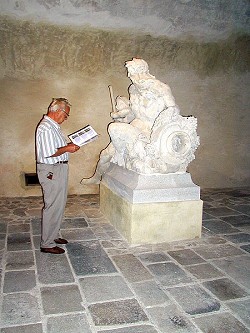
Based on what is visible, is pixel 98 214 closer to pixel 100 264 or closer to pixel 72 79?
pixel 100 264

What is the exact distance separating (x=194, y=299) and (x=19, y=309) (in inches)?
60.5

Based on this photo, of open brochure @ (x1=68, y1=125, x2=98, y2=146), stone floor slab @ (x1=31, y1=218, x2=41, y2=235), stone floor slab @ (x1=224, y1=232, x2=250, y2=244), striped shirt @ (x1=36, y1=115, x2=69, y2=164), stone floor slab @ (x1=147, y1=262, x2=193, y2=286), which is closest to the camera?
stone floor slab @ (x1=147, y1=262, x2=193, y2=286)

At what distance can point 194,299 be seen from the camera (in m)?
2.74

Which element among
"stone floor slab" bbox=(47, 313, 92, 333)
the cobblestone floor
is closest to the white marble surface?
the cobblestone floor

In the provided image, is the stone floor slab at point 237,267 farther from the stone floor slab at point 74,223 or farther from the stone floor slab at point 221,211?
the stone floor slab at point 74,223

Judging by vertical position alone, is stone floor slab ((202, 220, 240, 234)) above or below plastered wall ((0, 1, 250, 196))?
below

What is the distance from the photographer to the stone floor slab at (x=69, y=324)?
2.32m

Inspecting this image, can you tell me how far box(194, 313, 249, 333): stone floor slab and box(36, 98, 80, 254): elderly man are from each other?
6.29 ft

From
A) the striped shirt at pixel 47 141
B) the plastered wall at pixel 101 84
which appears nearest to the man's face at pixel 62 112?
the striped shirt at pixel 47 141

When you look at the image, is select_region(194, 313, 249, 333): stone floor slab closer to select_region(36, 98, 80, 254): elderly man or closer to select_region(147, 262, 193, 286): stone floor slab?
select_region(147, 262, 193, 286): stone floor slab

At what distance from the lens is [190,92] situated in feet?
24.1

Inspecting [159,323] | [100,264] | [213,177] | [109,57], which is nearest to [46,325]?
[159,323]

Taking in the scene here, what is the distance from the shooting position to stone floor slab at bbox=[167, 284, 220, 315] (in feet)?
8.50

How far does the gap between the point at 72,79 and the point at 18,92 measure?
1176 millimetres
